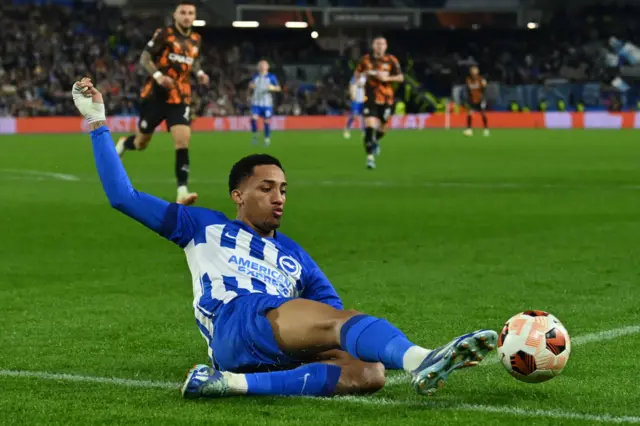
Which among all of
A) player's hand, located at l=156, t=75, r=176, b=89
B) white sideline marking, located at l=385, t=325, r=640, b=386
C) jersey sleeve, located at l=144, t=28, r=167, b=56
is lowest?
white sideline marking, located at l=385, t=325, r=640, b=386

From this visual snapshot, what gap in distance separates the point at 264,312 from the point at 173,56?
1056 cm

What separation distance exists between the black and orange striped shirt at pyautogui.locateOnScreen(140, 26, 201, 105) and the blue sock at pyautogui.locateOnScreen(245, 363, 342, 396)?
10.4 metres

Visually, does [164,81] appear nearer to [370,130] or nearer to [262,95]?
[370,130]

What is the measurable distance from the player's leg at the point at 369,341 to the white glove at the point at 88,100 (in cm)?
131

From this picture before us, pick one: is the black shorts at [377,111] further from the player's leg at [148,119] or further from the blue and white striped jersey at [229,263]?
the blue and white striped jersey at [229,263]

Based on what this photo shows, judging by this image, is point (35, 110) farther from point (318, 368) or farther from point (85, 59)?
point (318, 368)

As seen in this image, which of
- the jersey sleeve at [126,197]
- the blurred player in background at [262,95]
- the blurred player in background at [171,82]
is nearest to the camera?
the jersey sleeve at [126,197]

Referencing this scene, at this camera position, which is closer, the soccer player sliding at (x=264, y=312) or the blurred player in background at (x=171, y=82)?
the soccer player sliding at (x=264, y=312)

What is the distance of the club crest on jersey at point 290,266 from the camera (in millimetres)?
5570

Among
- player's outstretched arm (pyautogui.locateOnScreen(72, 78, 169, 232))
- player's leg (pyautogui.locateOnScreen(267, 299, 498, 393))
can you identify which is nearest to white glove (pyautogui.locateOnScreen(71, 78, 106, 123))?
player's outstretched arm (pyautogui.locateOnScreen(72, 78, 169, 232))

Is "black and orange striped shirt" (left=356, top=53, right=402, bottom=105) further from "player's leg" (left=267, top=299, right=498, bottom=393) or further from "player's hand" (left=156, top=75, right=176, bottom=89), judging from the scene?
"player's leg" (left=267, top=299, right=498, bottom=393)

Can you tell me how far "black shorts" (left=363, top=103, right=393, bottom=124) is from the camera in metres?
23.0

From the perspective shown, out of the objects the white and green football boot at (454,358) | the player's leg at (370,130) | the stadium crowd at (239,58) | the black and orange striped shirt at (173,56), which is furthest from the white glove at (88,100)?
the stadium crowd at (239,58)

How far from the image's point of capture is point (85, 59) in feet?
155
